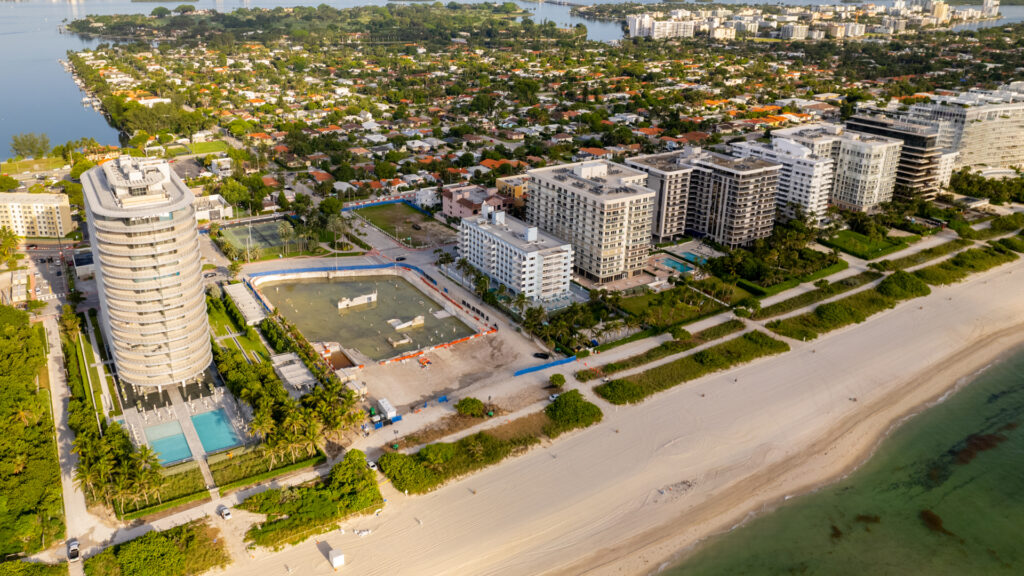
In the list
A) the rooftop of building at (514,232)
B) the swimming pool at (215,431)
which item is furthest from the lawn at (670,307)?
the swimming pool at (215,431)

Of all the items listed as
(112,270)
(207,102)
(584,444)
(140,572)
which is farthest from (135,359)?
(207,102)

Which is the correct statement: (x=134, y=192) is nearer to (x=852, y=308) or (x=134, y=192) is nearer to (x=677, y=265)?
(x=677, y=265)

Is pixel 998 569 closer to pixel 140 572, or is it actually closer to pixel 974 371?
pixel 974 371

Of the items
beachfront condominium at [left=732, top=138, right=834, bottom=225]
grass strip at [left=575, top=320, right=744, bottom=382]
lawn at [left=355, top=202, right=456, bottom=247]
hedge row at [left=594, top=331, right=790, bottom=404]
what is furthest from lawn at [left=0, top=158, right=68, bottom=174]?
beachfront condominium at [left=732, top=138, right=834, bottom=225]

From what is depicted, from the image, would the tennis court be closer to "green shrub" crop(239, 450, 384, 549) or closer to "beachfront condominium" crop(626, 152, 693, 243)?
"beachfront condominium" crop(626, 152, 693, 243)

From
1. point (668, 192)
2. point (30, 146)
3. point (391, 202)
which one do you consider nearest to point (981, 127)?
point (668, 192)

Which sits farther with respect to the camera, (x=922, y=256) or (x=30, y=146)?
(x=30, y=146)
